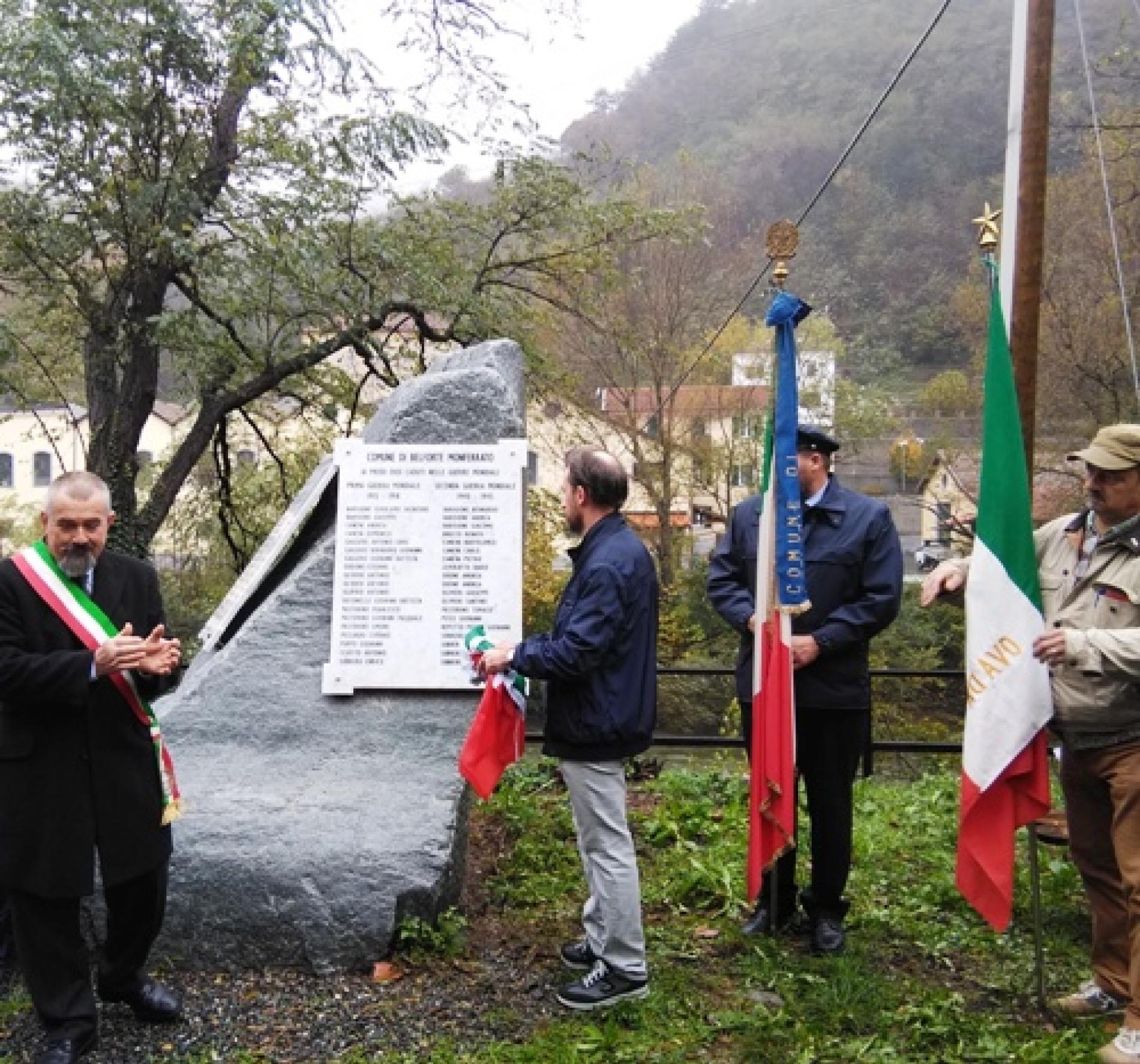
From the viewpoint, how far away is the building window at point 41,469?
40.4 m

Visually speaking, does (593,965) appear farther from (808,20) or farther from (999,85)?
(808,20)

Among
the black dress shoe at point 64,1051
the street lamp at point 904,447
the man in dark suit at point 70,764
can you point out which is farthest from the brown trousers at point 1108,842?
the street lamp at point 904,447

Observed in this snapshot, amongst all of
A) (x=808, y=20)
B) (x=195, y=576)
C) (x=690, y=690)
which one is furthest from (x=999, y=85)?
(x=195, y=576)

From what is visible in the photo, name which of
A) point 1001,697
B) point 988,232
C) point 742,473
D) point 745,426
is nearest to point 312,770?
point 1001,697

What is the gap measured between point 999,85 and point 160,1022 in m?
41.6

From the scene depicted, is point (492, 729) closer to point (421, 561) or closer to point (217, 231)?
point (421, 561)

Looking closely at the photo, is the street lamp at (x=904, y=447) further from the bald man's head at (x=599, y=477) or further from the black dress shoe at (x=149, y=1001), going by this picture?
the black dress shoe at (x=149, y=1001)

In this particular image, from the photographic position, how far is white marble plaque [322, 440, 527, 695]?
14.4 feet

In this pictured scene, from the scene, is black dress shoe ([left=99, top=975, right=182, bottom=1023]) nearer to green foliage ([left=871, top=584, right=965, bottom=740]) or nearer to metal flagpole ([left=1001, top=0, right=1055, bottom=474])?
metal flagpole ([left=1001, top=0, right=1055, bottom=474])

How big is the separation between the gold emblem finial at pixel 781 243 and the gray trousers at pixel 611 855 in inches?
75.7

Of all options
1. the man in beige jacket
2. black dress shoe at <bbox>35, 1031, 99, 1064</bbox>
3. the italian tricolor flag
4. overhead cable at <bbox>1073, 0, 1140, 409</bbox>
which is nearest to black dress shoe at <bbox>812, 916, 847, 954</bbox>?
the italian tricolor flag

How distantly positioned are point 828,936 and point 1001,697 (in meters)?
1.17

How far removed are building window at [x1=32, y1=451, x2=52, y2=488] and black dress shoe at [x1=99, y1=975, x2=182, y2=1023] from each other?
4033 centimetres

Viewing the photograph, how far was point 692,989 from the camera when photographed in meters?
3.69
